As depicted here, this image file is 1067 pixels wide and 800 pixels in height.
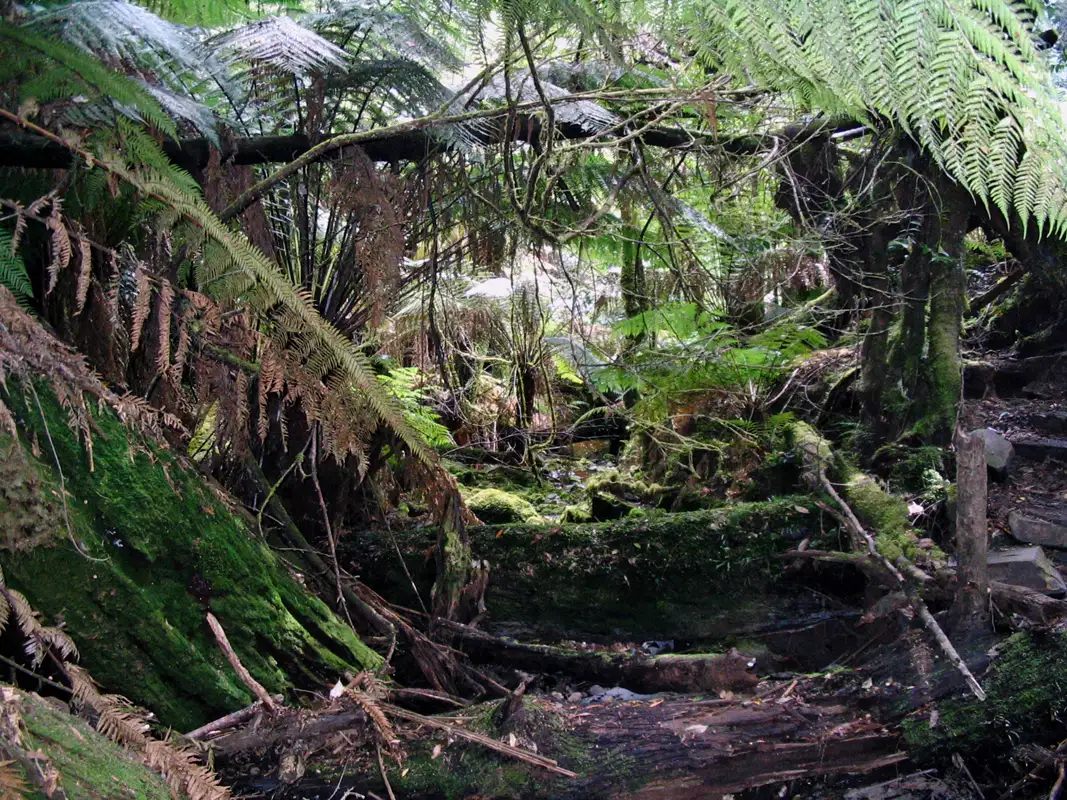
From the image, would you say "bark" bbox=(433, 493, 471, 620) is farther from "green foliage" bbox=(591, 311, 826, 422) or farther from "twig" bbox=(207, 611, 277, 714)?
"green foliage" bbox=(591, 311, 826, 422)

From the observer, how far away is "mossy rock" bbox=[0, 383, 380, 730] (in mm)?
1880

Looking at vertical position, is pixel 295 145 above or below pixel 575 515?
above

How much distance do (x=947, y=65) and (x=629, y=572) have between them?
257 cm

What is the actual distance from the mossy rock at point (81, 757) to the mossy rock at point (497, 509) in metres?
2.83

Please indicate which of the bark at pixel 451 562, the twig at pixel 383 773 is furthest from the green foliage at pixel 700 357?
the twig at pixel 383 773

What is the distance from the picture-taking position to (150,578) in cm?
210

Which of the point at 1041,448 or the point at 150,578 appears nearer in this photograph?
the point at 150,578

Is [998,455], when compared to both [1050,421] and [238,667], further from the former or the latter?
[238,667]

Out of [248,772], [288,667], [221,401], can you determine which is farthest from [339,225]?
[248,772]

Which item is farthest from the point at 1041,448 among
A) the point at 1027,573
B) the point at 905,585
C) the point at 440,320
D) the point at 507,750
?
the point at 507,750

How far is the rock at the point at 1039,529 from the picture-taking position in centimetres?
345

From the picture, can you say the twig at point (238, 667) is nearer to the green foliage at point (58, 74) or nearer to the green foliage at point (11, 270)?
the green foliage at point (11, 270)

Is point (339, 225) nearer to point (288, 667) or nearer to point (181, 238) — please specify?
point (181, 238)

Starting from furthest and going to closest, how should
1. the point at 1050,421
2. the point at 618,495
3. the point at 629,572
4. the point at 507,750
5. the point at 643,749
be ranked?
the point at 618,495, the point at 1050,421, the point at 629,572, the point at 643,749, the point at 507,750
